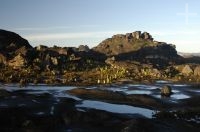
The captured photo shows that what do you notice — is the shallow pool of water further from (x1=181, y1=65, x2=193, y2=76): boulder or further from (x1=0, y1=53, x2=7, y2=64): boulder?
(x1=181, y1=65, x2=193, y2=76): boulder

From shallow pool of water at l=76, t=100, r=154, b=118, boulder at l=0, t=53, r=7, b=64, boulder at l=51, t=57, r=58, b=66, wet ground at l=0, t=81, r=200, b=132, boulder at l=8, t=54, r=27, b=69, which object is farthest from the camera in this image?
boulder at l=51, t=57, r=58, b=66

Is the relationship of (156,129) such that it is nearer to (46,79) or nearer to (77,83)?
(77,83)

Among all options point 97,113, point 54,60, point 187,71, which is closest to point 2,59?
point 54,60

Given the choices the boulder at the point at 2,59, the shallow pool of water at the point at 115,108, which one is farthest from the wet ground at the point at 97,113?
the boulder at the point at 2,59

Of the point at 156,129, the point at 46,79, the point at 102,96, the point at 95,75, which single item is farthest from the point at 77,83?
the point at 156,129

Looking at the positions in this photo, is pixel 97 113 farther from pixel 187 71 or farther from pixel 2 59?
pixel 187 71

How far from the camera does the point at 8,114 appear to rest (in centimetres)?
6544

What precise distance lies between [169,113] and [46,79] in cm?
7632

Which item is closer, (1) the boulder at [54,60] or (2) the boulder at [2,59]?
(2) the boulder at [2,59]

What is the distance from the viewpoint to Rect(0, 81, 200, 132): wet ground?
58.6 m

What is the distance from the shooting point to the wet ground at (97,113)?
192 ft

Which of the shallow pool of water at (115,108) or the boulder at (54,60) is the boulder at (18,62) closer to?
the boulder at (54,60)

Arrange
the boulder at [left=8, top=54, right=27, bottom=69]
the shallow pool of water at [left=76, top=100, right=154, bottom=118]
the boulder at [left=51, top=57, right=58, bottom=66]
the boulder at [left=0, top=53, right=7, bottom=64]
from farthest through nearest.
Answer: the boulder at [left=51, top=57, right=58, bottom=66] → the boulder at [left=0, top=53, right=7, bottom=64] → the boulder at [left=8, top=54, right=27, bottom=69] → the shallow pool of water at [left=76, top=100, right=154, bottom=118]

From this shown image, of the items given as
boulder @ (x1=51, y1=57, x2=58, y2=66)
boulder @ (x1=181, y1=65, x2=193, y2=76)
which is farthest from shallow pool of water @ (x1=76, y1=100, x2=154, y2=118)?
boulder @ (x1=181, y1=65, x2=193, y2=76)
